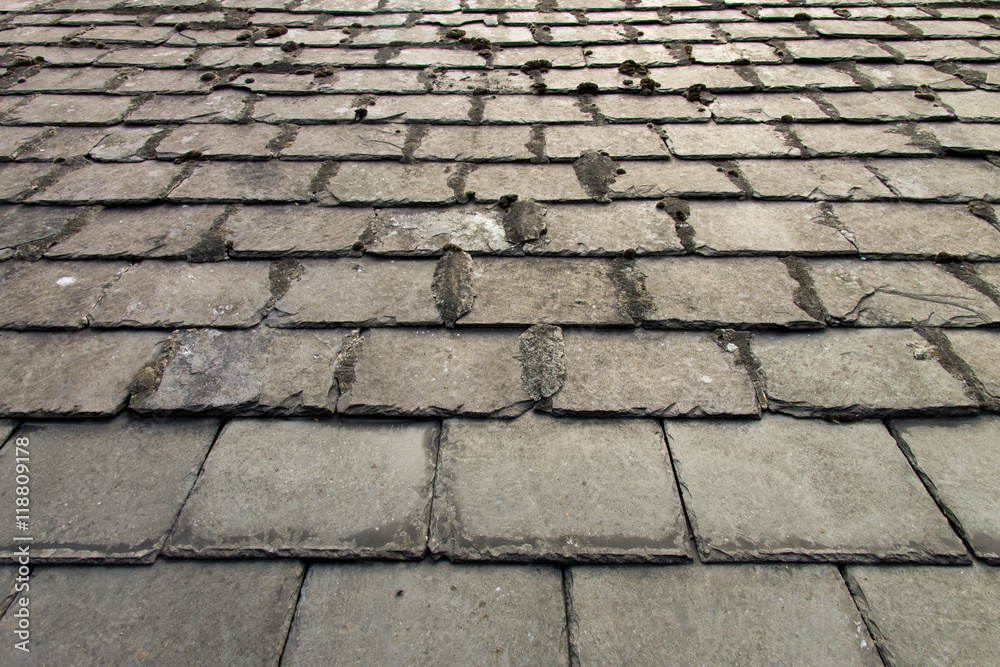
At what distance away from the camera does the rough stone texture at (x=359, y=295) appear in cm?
155

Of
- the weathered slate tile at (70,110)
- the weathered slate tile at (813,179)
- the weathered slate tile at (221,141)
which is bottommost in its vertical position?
the weathered slate tile at (813,179)

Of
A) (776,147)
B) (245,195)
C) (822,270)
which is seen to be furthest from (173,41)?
(822,270)

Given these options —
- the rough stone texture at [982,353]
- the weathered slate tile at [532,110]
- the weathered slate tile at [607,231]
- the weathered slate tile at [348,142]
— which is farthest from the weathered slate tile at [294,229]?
the rough stone texture at [982,353]

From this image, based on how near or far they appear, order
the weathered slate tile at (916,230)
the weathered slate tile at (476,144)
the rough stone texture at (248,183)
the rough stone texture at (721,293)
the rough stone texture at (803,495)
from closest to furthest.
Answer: the rough stone texture at (803,495)
the rough stone texture at (721,293)
the weathered slate tile at (916,230)
the rough stone texture at (248,183)
the weathered slate tile at (476,144)

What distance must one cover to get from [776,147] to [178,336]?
239 cm

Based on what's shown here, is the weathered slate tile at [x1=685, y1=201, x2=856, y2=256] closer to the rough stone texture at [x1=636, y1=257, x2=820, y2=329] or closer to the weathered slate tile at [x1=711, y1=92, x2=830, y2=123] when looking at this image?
the rough stone texture at [x1=636, y1=257, x2=820, y2=329]

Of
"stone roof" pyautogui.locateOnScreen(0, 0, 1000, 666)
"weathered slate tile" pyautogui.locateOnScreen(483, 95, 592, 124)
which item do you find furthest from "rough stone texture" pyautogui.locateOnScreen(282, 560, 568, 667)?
"weathered slate tile" pyautogui.locateOnScreen(483, 95, 592, 124)

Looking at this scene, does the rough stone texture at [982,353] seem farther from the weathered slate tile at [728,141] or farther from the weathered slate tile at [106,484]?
the weathered slate tile at [106,484]

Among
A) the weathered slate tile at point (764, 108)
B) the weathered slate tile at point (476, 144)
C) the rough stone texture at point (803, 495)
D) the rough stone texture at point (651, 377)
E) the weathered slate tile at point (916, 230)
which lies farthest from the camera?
the weathered slate tile at point (764, 108)

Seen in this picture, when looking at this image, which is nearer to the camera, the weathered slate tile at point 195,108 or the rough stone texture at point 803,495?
the rough stone texture at point 803,495

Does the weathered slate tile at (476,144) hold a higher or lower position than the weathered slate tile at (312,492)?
higher

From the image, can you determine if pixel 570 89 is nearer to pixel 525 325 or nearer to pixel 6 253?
pixel 525 325

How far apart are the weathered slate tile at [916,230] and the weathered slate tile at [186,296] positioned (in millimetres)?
2090

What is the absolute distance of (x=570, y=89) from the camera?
7.86ft
